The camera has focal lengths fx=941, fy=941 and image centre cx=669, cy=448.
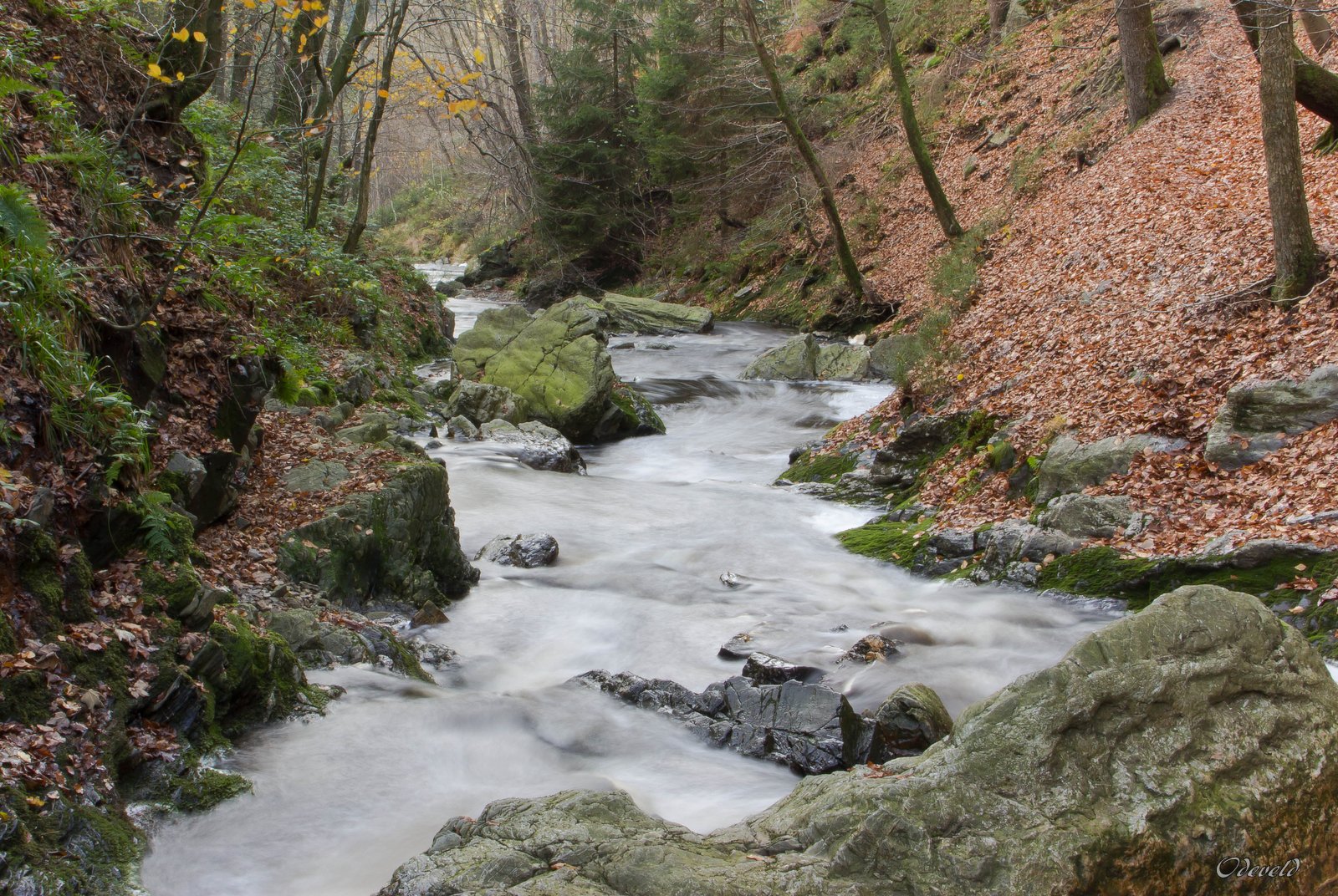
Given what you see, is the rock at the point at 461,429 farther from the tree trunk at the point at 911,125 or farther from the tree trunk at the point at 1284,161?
the tree trunk at the point at 1284,161

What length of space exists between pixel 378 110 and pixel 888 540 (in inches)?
442

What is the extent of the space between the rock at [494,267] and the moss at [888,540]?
3125 centimetres

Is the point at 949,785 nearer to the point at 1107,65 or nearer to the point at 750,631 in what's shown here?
the point at 750,631

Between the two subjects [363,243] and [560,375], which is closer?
[560,375]

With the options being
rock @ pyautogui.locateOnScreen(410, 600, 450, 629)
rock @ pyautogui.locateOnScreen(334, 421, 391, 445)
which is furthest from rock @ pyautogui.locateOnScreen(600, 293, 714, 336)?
rock @ pyautogui.locateOnScreen(410, 600, 450, 629)

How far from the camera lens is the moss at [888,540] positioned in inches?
382

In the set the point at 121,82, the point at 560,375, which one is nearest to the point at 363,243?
the point at 560,375

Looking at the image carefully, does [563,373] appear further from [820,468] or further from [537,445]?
[820,468]

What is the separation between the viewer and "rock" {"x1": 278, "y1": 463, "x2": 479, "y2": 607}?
304 inches

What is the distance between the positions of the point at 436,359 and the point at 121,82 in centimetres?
1061

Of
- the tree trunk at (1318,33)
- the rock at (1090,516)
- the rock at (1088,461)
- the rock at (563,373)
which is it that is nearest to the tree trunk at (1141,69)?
the tree trunk at (1318,33)

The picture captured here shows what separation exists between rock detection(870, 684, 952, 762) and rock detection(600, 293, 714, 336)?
2055 centimetres

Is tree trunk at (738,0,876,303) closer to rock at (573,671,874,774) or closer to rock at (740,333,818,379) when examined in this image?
rock at (740,333,818,379)

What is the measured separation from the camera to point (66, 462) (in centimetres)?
530
